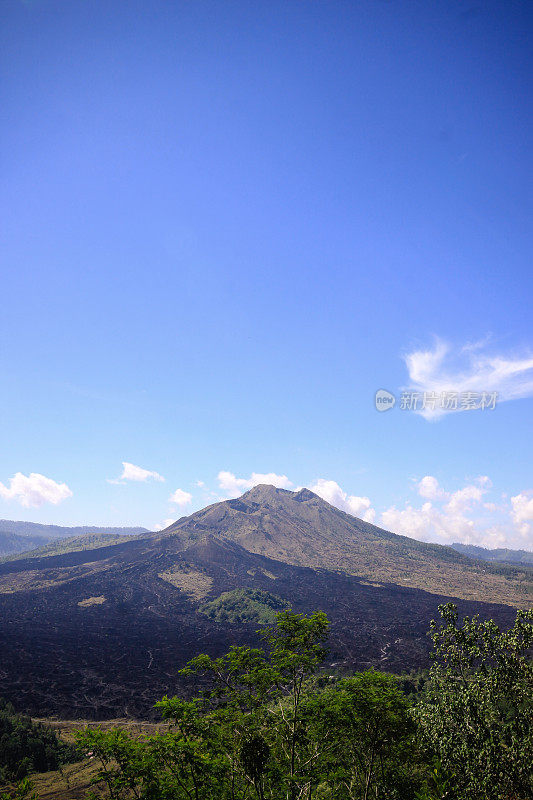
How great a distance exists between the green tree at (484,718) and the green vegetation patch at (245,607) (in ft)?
376

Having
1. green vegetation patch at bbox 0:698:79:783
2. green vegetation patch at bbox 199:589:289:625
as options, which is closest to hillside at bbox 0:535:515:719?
green vegetation patch at bbox 199:589:289:625

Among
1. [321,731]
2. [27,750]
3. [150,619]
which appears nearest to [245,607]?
[150,619]

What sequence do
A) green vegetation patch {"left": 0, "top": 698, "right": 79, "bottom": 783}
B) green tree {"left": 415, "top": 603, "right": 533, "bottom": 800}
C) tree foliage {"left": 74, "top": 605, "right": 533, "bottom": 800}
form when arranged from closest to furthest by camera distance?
1. tree foliage {"left": 74, "top": 605, "right": 533, "bottom": 800}
2. green tree {"left": 415, "top": 603, "right": 533, "bottom": 800}
3. green vegetation patch {"left": 0, "top": 698, "right": 79, "bottom": 783}

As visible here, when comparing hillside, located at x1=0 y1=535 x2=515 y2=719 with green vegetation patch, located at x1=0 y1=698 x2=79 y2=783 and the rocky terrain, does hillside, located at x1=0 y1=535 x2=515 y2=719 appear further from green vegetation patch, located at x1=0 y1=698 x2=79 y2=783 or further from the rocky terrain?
green vegetation patch, located at x1=0 y1=698 x2=79 y2=783

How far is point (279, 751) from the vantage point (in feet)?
42.5

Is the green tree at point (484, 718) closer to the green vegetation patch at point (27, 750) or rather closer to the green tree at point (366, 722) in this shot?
the green tree at point (366, 722)

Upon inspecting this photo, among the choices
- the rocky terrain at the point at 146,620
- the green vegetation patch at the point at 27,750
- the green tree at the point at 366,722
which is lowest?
the rocky terrain at the point at 146,620

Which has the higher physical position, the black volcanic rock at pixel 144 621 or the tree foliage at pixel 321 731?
the tree foliage at pixel 321 731

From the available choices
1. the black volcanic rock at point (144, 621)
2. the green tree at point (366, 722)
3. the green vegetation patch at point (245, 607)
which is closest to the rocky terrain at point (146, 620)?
the black volcanic rock at point (144, 621)

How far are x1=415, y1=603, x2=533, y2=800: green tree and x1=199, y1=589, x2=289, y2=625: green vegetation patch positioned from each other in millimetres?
114560

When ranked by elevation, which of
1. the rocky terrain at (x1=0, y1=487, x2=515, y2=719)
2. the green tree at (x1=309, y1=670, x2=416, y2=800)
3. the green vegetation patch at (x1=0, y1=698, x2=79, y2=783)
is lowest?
the rocky terrain at (x1=0, y1=487, x2=515, y2=719)

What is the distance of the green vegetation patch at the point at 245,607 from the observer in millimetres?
117812

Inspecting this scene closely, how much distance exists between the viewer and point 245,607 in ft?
409

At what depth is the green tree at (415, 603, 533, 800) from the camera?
990cm
